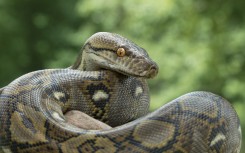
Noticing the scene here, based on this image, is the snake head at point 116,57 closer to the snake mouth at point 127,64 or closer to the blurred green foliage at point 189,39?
the snake mouth at point 127,64

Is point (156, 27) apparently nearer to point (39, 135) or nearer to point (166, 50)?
point (166, 50)

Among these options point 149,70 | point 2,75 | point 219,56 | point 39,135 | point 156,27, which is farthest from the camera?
point 2,75

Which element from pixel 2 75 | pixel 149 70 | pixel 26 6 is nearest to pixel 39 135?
pixel 149 70

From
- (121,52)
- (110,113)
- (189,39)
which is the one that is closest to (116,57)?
(121,52)

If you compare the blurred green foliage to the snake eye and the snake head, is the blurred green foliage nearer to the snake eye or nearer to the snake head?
the snake head

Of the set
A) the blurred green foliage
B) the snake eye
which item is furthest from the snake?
the blurred green foliage

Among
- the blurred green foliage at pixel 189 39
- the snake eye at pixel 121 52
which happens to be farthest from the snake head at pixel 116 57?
the blurred green foliage at pixel 189 39

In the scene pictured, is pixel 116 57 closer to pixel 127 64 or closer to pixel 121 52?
pixel 121 52
